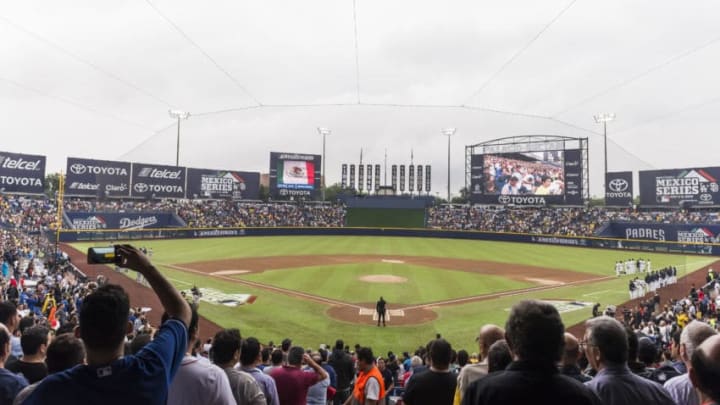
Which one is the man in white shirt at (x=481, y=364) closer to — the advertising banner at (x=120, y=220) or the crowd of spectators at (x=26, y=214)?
the crowd of spectators at (x=26, y=214)

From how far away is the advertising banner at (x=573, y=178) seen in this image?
58094 millimetres

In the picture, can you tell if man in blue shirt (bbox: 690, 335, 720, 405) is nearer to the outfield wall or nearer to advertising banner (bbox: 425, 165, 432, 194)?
the outfield wall

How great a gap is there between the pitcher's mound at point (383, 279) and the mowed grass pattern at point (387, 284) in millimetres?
437

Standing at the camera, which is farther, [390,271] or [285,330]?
[390,271]

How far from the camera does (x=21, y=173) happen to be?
4938 cm

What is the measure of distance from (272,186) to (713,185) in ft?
200

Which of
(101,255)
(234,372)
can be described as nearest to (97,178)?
(234,372)

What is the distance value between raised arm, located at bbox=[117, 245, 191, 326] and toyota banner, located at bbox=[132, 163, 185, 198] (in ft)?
207

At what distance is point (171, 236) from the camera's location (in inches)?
1955

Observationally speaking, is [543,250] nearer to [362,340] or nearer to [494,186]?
[494,186]

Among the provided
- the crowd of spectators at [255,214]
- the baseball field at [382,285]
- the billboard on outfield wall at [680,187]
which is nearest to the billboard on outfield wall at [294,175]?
the crowd of spectators at [255,214]

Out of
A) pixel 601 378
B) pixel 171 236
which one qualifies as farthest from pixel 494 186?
pixel 601 378

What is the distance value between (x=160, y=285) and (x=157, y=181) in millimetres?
63898

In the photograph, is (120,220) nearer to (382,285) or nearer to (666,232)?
(382,285)
